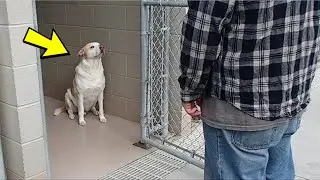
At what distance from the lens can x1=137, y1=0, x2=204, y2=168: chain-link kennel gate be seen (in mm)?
2479

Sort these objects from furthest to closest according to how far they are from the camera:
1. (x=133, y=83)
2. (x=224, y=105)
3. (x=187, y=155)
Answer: (x=133, y=83), (x=187, y=155), (x=224, y=105)

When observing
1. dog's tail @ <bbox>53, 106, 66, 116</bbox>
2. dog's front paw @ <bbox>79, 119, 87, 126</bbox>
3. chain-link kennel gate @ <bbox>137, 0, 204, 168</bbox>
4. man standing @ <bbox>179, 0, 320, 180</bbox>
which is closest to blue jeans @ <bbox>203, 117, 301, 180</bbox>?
man standing @ <bbox>179, 0, 320, 180</bbox>

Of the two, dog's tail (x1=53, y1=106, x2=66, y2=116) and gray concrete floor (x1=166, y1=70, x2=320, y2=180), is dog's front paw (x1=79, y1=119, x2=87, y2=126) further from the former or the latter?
gray concrete floor (x1=166, y1=70, x2=320, y2=180)

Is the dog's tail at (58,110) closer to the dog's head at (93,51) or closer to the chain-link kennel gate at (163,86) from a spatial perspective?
the dog's head at (93,51)

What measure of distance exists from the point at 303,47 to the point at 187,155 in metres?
1.36

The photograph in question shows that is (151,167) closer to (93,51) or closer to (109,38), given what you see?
(93,51)

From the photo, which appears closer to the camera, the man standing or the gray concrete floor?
the man standing

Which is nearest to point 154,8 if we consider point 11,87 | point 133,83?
point 133,83

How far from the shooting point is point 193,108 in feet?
4.26

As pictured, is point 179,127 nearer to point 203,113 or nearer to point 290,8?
point 203,113

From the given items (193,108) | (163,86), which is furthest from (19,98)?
(163,86)

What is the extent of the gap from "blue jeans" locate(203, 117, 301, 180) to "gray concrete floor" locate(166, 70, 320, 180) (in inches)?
38.9

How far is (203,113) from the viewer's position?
4.09 ft

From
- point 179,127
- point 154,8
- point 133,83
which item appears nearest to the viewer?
point 154,8
